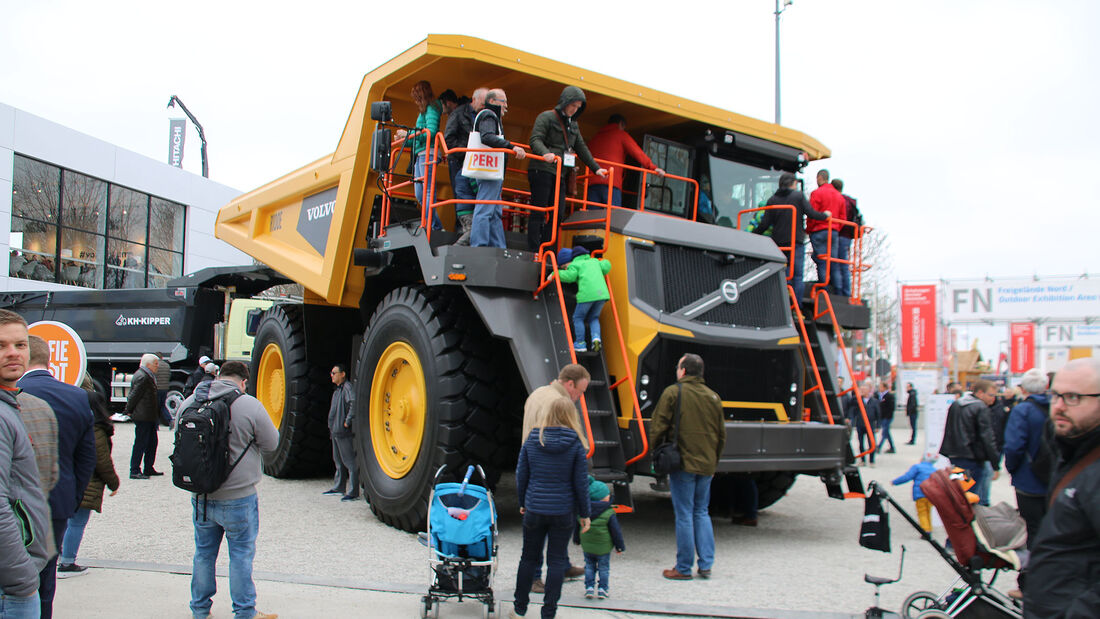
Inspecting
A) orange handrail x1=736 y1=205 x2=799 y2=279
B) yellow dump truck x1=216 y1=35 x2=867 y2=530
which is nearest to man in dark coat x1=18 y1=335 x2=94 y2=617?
yellow dump truck x1=216 y1=35 x2=867 y2=530

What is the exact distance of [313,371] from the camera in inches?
407

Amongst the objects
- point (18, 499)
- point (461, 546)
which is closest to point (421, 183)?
point (461, 546)

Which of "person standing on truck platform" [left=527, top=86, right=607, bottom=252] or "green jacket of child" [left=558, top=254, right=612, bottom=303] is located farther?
"person standing on truck platform" [left=527, top=86, right=607, bottom=252]

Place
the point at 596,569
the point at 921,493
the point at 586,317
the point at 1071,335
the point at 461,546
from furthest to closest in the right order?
1. the point at 1071,335
2. the point at 586,317
3. the point at 596,569
4. the point at 461,546
5. the point at 921,493

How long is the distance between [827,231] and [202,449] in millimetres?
6498

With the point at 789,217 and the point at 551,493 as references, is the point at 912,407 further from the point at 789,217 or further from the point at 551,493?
the point at 551,493

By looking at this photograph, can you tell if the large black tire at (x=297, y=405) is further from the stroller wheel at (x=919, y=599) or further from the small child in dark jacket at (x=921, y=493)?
the stroller wheel at (x=919, y=599)

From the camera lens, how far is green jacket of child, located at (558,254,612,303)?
6812 millimetres

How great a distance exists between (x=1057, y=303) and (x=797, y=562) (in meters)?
28.2

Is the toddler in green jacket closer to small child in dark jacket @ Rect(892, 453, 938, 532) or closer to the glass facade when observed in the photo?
small child in dark jacket @ Rect(892, 453, 938, 532)

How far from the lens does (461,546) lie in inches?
214

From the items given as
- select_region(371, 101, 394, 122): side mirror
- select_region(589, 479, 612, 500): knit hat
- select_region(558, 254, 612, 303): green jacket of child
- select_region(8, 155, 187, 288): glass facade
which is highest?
select_region(8, 155, 187, 288): glass facade

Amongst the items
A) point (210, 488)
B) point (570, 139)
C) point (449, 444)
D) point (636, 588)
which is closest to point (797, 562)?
point (636, 588)

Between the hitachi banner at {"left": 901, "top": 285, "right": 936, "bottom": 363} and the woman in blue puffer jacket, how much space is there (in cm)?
2558
